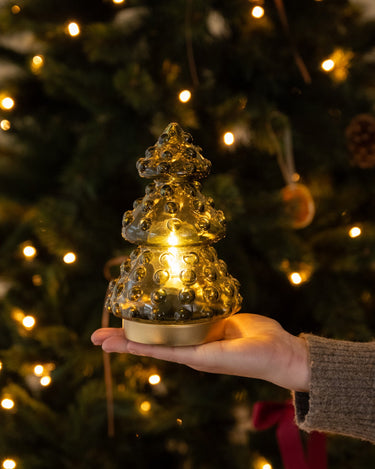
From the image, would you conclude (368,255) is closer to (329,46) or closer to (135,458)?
(329,46)

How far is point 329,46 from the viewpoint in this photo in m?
1.21

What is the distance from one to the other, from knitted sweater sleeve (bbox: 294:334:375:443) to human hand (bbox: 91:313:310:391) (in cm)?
3

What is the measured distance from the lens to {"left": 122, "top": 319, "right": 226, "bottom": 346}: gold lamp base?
75 centimetres

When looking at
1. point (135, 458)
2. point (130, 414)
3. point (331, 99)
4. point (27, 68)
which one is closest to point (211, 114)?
point (331, 99)

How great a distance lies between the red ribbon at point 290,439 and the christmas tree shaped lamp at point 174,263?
381 mm

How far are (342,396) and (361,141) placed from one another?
77cm

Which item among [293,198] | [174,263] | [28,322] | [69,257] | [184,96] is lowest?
[174,263]

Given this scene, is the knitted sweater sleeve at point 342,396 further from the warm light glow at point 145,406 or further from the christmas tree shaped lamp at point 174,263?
the warm light glow at point 145,406

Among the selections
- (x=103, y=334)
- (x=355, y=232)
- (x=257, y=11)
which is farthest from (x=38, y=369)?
(x=257, y=11)

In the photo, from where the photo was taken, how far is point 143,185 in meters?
1.13

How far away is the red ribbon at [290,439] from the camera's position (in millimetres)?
1010

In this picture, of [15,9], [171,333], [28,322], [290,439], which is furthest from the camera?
[28,322]

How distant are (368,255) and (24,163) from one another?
921mm

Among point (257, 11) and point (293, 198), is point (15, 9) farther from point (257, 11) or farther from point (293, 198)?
point (293, 198)
